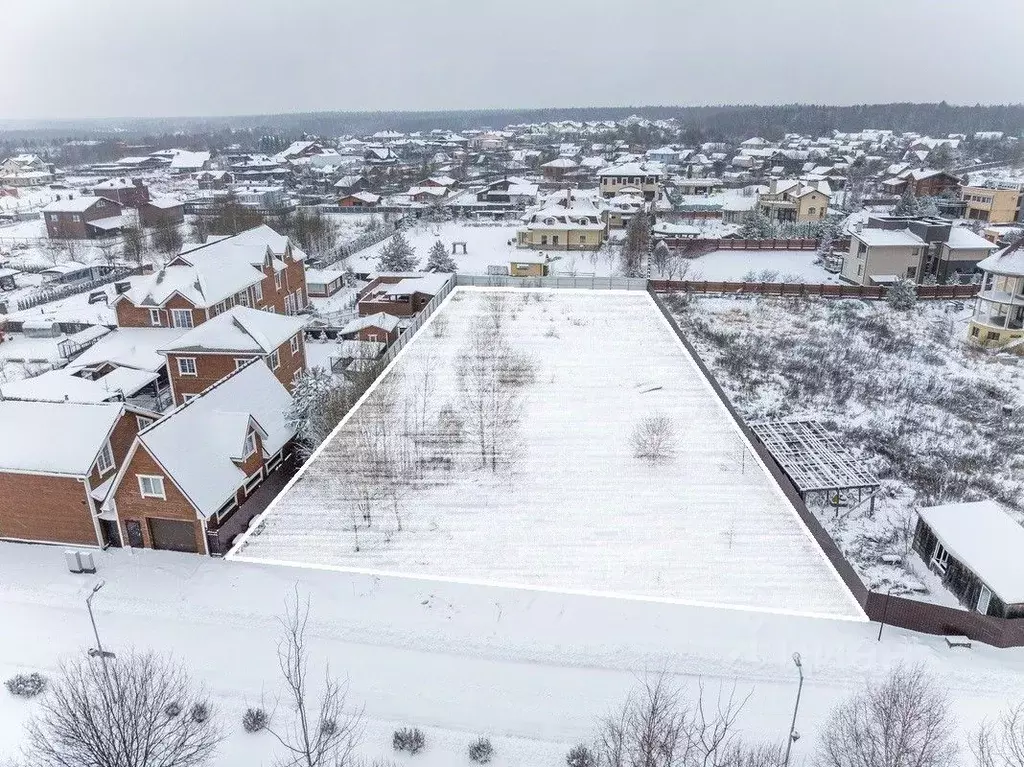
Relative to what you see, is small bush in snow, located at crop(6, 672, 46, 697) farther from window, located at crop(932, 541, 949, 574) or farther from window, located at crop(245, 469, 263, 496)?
window, located at crop(932, 541, 949, 574)

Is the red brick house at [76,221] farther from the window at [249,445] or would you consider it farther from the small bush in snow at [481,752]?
the small bush in snow at [481,752]

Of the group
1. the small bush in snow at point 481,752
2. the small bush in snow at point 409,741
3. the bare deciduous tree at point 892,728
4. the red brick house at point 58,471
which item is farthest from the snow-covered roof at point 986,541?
the red brick house at point 58,471

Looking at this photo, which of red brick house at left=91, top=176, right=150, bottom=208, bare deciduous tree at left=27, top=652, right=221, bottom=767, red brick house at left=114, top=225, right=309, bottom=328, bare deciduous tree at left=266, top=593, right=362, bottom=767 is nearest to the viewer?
bare deciduous tree at left=27, top=652, right=221, bottom=767

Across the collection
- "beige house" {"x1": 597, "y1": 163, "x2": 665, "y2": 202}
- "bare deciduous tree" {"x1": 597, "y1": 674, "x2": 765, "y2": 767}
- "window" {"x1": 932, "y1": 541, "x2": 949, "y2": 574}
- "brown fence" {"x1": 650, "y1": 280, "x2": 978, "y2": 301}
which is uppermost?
"beige house" {"x1": 597, "y1": 163, "x2": 665, "y2": 202}

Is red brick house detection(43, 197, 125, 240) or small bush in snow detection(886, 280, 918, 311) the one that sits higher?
red brick house detection(43, 197, 125, 240)

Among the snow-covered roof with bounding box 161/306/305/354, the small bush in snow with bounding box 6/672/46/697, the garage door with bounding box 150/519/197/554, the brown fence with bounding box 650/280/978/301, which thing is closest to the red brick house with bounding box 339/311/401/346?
the snow-covered roof with bounding box 161/306/305/354

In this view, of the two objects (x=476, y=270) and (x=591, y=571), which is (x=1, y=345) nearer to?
(x=476, y=270)
